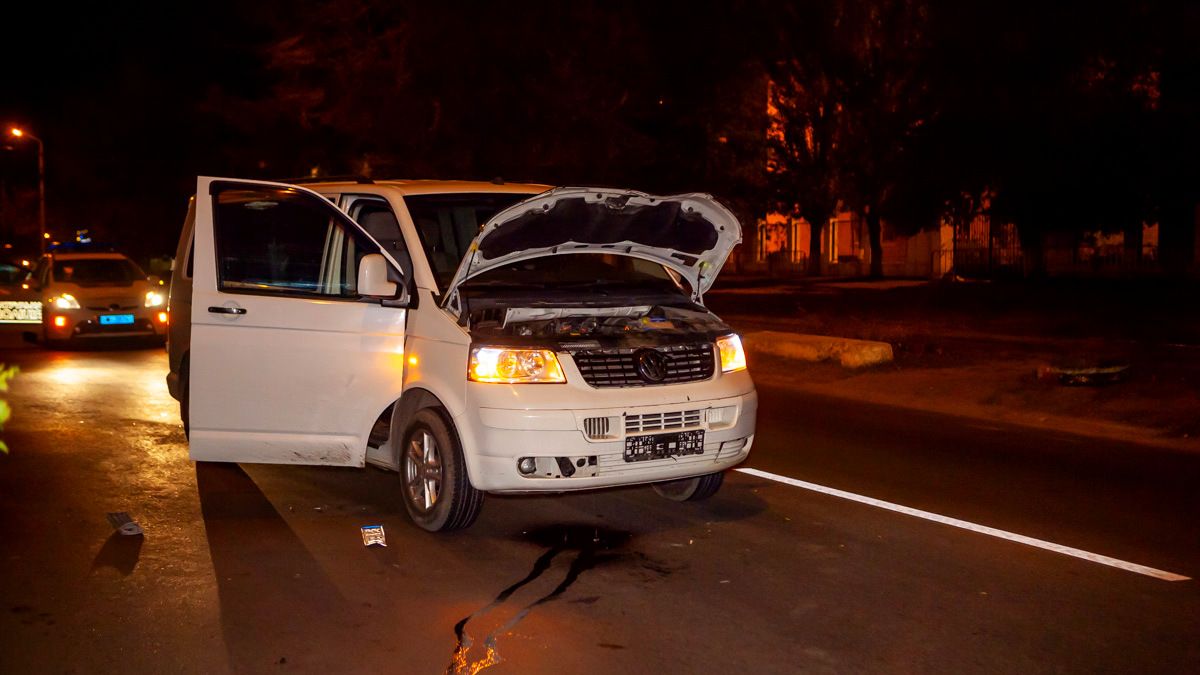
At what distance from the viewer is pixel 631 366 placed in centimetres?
648

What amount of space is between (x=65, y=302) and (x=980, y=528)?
1441 cm

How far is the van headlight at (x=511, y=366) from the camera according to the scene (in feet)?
20.7

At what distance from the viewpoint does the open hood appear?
6.61 m

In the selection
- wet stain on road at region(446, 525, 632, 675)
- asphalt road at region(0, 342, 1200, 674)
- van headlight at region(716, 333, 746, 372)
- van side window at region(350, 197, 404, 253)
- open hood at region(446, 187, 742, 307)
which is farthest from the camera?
van side window at region(350, 197, 404, 253)

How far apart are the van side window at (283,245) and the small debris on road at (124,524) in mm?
1492

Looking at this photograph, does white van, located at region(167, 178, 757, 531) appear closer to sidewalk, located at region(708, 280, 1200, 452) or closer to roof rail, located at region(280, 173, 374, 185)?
roof rail, located at region(280, 173, 374, 185)

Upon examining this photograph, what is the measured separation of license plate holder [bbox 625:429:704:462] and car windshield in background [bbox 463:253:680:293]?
121 centimetres

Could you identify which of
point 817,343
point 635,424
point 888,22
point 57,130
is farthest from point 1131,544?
point 57,130

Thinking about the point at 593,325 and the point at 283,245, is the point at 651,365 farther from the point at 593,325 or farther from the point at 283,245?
the point at 283,245

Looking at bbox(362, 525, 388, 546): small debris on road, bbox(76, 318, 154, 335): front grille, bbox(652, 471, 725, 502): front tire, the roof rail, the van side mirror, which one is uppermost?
the roof rail

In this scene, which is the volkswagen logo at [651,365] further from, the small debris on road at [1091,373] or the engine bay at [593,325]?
the small debris on road at [1091,373]

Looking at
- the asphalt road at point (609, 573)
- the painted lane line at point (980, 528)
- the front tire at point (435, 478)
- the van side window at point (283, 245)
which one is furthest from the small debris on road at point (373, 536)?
the painted lane line at point (980, 528)

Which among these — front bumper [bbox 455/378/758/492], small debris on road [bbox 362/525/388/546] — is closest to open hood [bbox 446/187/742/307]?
front bumper [bbox 455/378/758/492]

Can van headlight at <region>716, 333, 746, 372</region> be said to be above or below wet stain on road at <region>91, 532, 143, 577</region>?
above
